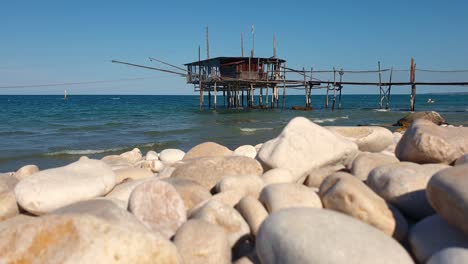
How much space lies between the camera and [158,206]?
3.40m

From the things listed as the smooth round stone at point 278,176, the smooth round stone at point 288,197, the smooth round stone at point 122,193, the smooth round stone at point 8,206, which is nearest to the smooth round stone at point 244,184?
the smooth round stone at point 278,176

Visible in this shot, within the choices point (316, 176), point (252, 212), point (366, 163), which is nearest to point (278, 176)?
point (316, 176)

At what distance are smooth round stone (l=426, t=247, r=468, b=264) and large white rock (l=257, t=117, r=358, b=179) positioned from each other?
7.60 ft

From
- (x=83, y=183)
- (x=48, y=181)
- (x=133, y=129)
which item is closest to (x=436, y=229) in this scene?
(x=83, y=183)

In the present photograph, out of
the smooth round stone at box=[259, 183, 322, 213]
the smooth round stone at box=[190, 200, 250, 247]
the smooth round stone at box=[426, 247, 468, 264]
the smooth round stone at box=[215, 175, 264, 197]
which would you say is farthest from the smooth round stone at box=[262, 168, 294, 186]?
the smooth round stone at box=[426, 247, 468, 264]

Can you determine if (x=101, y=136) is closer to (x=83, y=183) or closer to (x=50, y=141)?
(x=50, y=141)

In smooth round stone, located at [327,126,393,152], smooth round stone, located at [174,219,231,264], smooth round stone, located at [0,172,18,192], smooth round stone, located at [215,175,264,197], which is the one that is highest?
smooth round stone, located at [327,126,393,152]

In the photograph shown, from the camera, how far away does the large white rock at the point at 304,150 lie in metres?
4.71

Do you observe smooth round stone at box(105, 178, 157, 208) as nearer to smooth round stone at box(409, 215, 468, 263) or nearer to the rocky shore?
the rocky shore

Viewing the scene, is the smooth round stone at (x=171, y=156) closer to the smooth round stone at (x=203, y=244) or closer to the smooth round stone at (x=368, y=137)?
the smooth round stone at (x=368, y=137)

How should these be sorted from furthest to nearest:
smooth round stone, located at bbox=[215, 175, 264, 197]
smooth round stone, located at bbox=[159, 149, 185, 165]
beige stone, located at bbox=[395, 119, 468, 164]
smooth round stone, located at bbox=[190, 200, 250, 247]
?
smooth round stone, located at bbox=[159, 149, 185, 165], beige stone, located at bbox=[395, 119, 468, 164], smooth round stone, located at bbox=[215, 175, 264, 197], smooth round stone, located at bbox=[190, 200, 250, 247]

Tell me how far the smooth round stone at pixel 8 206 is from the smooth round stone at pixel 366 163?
10.8 ft

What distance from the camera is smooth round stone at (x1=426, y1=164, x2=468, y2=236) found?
2.58 m

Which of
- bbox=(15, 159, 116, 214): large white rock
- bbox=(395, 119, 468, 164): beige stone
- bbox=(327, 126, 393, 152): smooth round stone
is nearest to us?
bbox=(15, 159, 116, 214): large white rock
